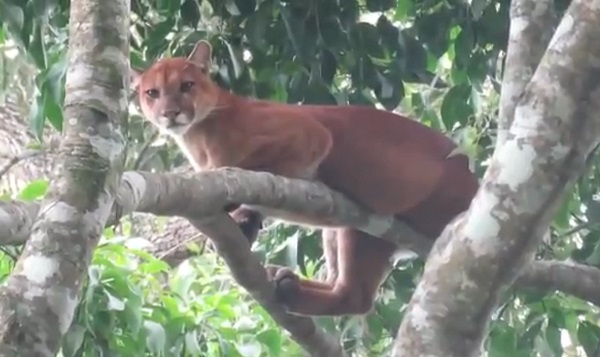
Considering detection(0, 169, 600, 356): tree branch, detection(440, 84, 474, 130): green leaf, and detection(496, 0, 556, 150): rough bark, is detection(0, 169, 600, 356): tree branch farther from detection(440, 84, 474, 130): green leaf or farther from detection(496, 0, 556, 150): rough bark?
detection(496, 0, 556, 150): rough bark

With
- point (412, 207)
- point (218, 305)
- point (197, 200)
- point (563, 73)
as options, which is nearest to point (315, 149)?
point (412, 207)

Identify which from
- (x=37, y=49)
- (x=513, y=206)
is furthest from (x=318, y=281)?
(x=513, y=206)

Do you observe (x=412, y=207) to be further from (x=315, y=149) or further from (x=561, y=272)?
(x=561, y=272)

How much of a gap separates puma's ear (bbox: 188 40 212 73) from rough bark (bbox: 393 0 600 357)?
1.95m

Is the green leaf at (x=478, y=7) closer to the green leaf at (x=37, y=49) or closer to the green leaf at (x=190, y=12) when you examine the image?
the green leaf at (x=190, y=12)

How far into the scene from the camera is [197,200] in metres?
2.96

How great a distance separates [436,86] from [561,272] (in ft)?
4.36

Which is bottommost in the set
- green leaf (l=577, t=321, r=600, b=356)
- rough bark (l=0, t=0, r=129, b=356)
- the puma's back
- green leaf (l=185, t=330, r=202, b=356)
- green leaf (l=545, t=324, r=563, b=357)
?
green leaf (l=577, t=321, r=600, b=356)

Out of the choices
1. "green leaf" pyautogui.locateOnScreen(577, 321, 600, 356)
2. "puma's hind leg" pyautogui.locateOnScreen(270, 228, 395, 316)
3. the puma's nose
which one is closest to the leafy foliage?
"green leaf" pyautogui.locateOnScreen(577, 321, 600, 356)

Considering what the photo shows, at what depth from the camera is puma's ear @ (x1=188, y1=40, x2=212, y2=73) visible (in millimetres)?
4141

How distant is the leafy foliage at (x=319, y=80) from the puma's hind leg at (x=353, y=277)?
0.11m

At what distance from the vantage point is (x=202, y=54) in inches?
165

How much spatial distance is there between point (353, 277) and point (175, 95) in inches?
38.0

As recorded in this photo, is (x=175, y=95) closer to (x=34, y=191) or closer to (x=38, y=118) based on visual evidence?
(x=38, y=118)
